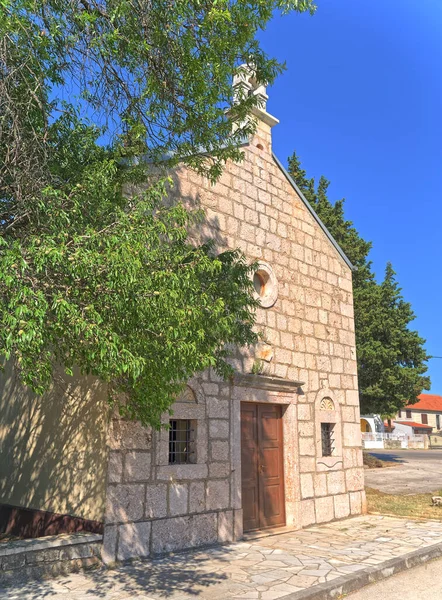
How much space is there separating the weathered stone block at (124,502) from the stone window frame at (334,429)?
3.67 meters

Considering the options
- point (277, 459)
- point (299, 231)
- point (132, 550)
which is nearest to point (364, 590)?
point (132, 550)

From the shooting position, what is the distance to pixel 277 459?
804cm

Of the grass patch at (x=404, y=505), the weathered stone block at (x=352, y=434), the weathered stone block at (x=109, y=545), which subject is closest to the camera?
the weathered stone block at (x=109, y=545)

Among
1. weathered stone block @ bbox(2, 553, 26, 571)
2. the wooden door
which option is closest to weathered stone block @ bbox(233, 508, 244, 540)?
the wooden door

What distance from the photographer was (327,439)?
9070mm

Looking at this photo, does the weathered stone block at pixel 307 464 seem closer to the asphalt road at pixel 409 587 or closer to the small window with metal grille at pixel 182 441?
the small window with metal grille at pixel 182 441

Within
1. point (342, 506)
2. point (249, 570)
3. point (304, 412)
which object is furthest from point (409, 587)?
point (342, 506)

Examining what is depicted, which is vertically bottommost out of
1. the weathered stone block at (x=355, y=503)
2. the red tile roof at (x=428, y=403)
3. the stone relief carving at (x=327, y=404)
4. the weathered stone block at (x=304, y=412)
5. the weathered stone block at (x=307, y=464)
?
the weathered stone block at (x=355, y=503)

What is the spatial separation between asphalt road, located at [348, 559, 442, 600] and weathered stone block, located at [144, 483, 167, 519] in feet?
7.48

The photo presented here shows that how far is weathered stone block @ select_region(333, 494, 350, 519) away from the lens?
865 cm

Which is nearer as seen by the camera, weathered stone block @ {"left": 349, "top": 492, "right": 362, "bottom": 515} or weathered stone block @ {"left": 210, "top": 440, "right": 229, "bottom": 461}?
weathered stone block @ {"left": 210, "top": 440, "right": 229, "bottom": 461}

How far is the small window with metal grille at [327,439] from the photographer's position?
353 inches

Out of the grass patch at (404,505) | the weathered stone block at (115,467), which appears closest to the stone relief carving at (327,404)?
the grass patch at (404,505)

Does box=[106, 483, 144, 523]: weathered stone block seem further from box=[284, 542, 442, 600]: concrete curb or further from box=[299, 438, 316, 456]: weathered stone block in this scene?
box=[299, 438, 316, 456]: weathered stone block
